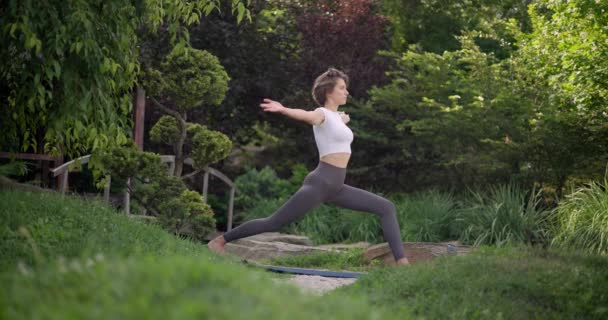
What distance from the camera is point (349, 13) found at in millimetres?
13766

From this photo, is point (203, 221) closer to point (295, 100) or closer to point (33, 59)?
point (33, 59)

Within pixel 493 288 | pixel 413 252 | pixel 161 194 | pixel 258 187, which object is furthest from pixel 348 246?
pixel 493 288

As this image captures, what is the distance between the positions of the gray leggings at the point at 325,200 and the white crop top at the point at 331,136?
145 millimetres

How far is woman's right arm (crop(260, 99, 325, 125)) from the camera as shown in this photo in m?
6.64

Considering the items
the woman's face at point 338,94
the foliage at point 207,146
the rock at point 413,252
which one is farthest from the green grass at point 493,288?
the foliage at point 207,146

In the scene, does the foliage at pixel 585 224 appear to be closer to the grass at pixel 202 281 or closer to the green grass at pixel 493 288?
the grass at pixel 202 281

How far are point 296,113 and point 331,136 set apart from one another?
1.41 ft

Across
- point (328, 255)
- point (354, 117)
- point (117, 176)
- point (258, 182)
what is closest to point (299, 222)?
point (258, 182)

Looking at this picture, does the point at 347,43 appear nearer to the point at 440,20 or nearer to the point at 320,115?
the point at 440,20

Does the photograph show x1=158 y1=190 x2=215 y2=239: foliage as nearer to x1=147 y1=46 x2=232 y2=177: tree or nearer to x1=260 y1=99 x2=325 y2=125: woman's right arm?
x1=147 y1=46 x2=232 y2=177: tree

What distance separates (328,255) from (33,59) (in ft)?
14.1

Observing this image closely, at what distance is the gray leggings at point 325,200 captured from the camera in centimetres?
700

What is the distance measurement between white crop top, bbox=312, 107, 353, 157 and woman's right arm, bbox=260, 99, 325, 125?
0.21 ft

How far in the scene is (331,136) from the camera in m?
7.04
